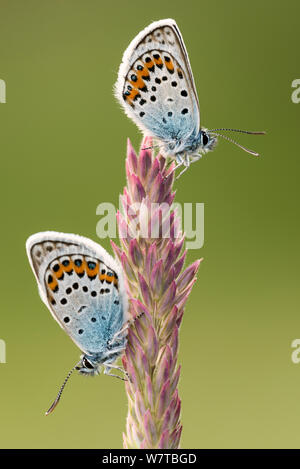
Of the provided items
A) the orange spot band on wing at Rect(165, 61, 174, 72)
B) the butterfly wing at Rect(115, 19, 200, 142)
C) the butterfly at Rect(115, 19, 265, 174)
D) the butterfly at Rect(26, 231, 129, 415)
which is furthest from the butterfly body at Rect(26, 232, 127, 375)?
the orange spot band on wing at Rect(165, 61, 174, 72)

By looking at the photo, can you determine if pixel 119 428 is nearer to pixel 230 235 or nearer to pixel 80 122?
pixel 230 235

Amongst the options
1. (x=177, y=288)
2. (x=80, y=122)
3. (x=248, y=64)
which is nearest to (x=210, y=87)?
(x=248, y=64)

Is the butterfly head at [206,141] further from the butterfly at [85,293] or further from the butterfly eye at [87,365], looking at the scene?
the butterfly eye at [87,365]

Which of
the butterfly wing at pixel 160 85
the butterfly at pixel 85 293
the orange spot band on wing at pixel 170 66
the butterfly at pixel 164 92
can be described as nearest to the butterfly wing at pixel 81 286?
the butterfly at pixel 85 293

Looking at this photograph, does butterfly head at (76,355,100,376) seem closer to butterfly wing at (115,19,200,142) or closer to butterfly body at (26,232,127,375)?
butterfly body at (26,232,127,375)

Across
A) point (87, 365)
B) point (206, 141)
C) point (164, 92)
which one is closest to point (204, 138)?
point (206, 141)
